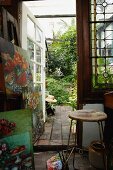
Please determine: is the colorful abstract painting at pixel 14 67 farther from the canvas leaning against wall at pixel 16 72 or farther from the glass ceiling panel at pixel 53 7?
the glass ceiling panel at pixel 53 7

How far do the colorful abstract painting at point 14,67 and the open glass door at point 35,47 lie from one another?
630mm

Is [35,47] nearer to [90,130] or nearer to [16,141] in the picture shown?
[90,130]

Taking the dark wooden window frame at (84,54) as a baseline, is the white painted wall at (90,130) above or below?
below

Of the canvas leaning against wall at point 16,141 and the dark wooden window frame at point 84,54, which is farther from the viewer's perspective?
the dark wooden window frame at point 84,54

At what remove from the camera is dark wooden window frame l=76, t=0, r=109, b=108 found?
11.9 feet

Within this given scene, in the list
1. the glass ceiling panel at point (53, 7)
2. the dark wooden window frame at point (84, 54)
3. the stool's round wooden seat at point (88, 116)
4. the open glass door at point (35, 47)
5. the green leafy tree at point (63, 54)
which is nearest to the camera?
the stool's round wooden seat at point (88, 116)

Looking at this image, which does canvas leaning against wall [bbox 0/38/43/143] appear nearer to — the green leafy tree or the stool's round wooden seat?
the stool's round wooden seat

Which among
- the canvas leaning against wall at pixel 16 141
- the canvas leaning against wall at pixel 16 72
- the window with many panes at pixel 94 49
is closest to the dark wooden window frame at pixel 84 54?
the window with many panes at pixel 94 49

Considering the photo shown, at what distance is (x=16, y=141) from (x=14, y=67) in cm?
87

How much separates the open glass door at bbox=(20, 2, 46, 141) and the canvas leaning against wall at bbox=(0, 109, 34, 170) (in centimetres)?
141

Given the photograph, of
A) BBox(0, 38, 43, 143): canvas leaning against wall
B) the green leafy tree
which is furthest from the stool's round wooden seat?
the green leafy tree

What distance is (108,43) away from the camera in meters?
3.68

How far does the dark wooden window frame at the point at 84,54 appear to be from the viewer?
3637 mm

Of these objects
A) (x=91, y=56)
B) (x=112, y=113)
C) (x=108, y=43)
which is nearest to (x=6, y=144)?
(x=112, y=113)
